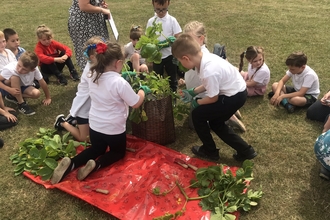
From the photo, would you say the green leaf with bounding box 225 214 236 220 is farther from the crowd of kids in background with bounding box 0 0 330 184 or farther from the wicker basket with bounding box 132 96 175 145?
the wicker basket with bounding box 132 96 175 145

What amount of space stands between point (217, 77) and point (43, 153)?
1930 millimetres

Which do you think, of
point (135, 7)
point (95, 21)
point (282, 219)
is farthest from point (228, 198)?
point (135, 7)

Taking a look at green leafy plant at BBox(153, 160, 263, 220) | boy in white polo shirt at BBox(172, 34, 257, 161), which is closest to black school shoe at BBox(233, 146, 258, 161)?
boy in white polo shirt at BBox(172, 34, 257, 161)

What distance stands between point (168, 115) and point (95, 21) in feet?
6.39

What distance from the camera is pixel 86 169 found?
10.3ft

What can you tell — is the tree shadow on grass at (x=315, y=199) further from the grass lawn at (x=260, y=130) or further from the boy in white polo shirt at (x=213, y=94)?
the boy in white polo shirt at (x=213, y=94)

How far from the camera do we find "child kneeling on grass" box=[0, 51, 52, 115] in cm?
434

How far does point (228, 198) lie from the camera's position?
2.88m

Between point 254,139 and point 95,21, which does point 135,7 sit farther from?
point 254,139

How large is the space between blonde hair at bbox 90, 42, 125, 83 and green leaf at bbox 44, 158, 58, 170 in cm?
95

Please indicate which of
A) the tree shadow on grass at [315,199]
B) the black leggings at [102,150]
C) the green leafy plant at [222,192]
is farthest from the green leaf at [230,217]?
the black leggings at [102,150]

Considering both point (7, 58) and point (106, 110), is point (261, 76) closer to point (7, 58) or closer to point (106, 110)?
point (106, 110)

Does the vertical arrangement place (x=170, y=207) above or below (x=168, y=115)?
below

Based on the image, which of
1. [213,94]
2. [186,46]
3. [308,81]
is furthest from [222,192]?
[308,81]
